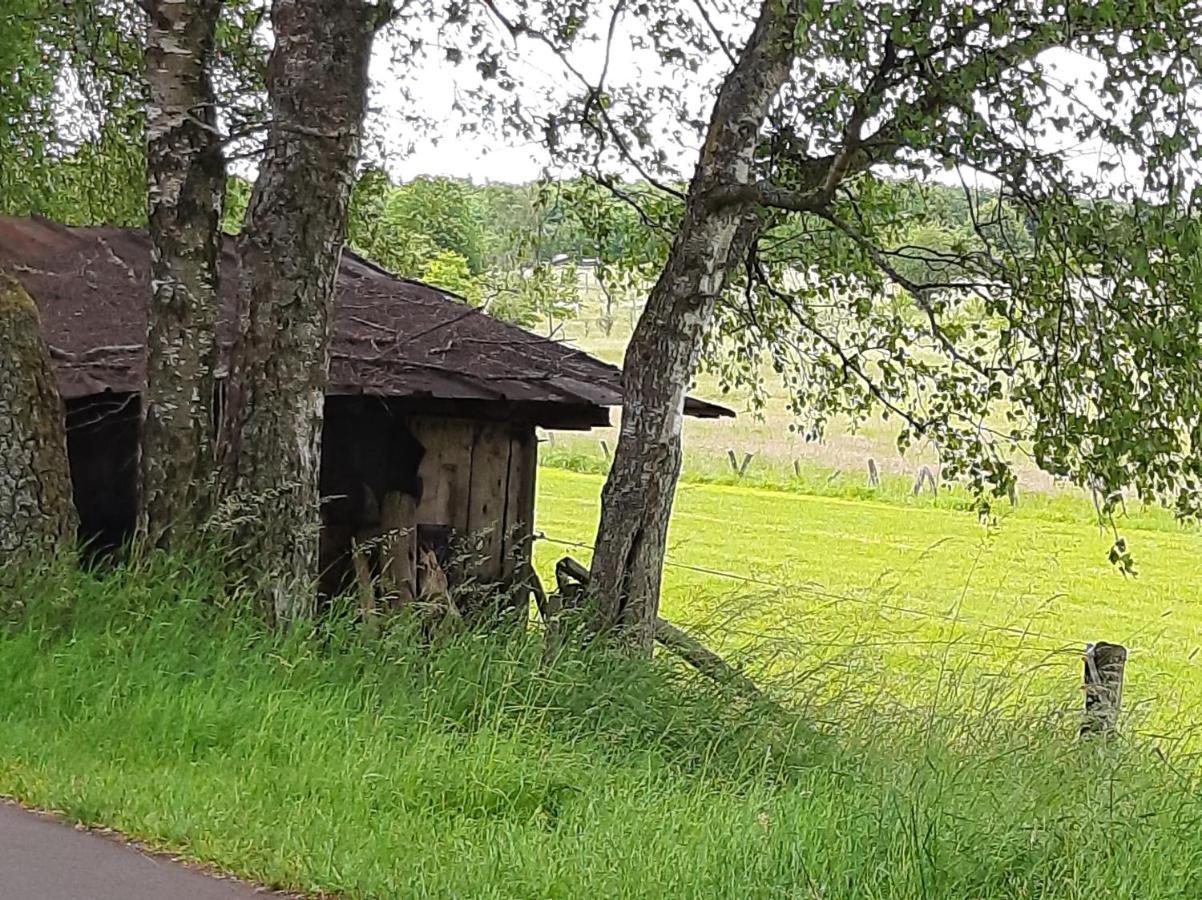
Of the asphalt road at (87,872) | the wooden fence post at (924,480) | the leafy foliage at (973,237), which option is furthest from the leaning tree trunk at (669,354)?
the wooden fence post at (924,480)

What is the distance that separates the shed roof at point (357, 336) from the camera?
10.3 meters

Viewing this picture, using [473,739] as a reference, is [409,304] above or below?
above

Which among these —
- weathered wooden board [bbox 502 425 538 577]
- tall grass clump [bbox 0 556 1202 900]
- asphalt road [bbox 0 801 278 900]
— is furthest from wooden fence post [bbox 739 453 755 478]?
asphalt road [bbox 0 801 278 900]

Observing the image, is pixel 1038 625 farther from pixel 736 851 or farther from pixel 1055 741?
pixel 736 851

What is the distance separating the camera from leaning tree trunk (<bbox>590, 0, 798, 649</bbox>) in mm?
9570

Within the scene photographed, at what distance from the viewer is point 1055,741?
6.87 metres

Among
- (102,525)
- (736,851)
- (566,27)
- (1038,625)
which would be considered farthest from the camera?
(1038,625)

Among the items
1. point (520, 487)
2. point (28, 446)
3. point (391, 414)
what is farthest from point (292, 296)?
point (520, 487)

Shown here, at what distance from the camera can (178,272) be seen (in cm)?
853

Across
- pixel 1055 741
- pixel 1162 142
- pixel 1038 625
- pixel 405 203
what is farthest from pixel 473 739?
pixel 405 203

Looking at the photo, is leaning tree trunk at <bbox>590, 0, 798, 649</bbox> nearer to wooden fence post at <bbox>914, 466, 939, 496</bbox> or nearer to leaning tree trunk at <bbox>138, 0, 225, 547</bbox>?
leaning tree trunk at <bbox>138, 0, 225, 547</bbox>

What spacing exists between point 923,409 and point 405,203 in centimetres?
998

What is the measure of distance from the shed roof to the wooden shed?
18mm

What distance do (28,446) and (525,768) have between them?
392cm
